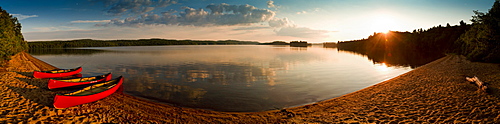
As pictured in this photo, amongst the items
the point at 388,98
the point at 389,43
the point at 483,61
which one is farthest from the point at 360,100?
the point at 389,43

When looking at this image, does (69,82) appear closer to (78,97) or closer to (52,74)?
(52,74)

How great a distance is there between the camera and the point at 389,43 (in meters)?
161

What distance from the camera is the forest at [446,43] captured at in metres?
34.2

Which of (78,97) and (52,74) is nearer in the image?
(78,97)

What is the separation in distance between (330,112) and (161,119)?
37.6 ft

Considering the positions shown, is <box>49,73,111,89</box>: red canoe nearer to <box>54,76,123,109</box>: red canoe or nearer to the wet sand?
the wet sand

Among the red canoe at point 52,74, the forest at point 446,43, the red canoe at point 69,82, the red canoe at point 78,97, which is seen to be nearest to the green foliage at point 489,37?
the forest at point 446,43

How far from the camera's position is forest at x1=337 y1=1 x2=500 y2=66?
3416 centimetres

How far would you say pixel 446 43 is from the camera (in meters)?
102

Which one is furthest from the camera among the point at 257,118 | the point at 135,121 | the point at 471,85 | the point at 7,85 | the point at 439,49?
the point at 439,49

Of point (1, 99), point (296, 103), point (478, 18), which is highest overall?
point (478, 18)

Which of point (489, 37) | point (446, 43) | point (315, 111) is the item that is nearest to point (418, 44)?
point (446, 43)

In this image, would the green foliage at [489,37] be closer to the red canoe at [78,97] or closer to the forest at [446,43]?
the forest at [446,43]

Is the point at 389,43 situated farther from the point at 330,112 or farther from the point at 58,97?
the point at 58,97
